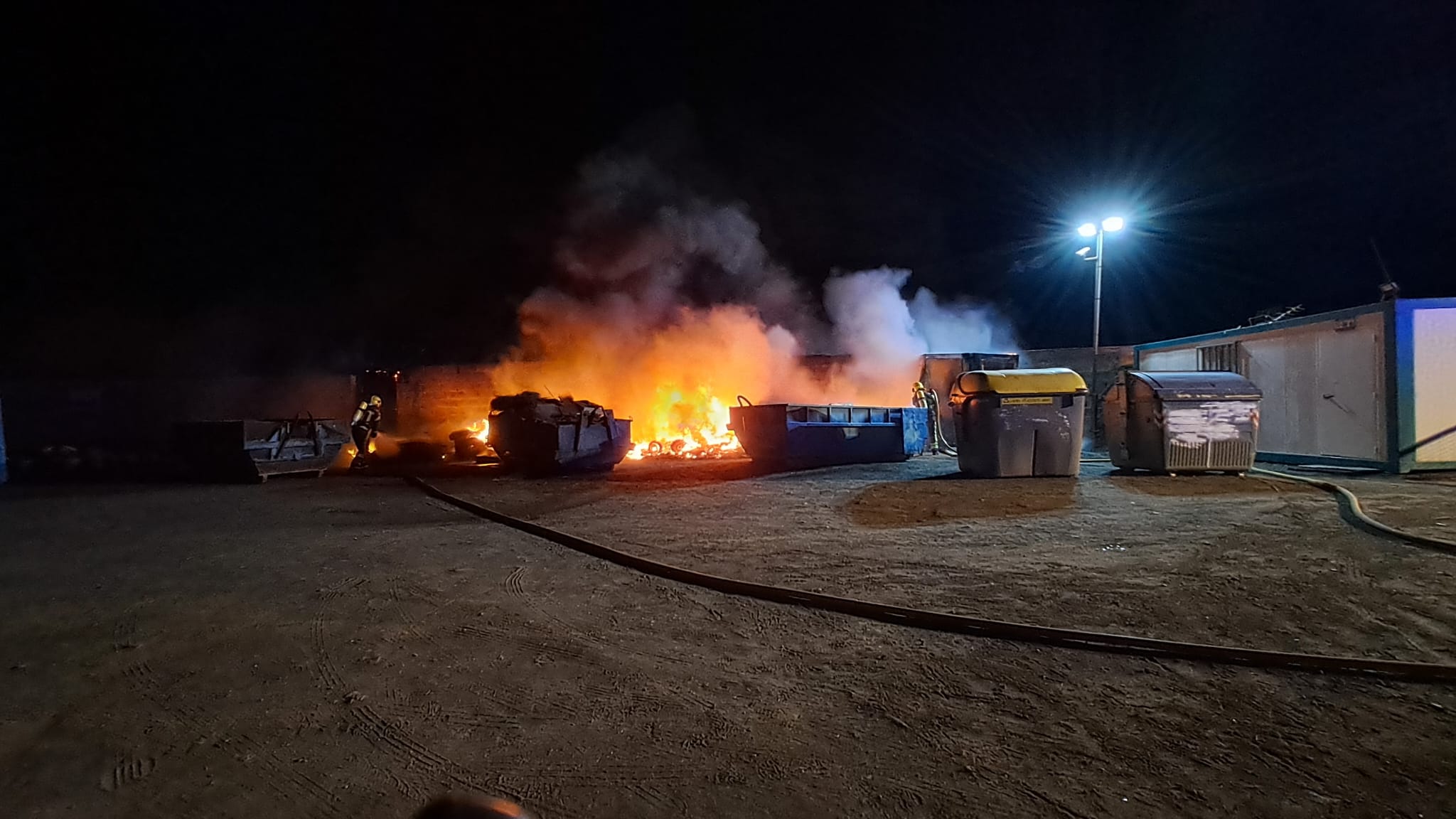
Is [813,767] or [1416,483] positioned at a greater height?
[1416,483]

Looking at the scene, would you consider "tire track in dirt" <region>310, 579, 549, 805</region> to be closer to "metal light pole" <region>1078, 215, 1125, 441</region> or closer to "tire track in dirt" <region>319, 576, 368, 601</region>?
"tire track in dirt" <region>319, 576, 368, 601</region>

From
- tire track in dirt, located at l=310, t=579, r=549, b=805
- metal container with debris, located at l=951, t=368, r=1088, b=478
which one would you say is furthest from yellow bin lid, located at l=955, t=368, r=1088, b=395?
tire track in dirt, located at l=310, t=579, r=549, b=805

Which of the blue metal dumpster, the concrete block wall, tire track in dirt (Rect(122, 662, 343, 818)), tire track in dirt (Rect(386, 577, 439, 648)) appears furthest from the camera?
the concrete block wall

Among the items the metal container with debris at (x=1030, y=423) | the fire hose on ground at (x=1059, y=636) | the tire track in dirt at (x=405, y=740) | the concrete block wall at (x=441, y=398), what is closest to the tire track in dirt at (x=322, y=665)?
the tire track in dirt at (x=405, y=740)

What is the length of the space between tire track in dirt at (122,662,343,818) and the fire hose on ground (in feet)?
9.43

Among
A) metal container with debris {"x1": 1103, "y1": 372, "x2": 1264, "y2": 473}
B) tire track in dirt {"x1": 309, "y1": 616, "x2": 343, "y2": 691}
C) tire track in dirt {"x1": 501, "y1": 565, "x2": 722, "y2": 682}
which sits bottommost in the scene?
tire track in dirt {"x1": 309, "y1": 616, "x2": 343, "y2": 691}

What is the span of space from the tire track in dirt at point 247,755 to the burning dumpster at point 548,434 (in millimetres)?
10534

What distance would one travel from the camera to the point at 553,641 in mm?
4035

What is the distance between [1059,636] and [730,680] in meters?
1.84

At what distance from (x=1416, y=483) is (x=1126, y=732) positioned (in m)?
10.9

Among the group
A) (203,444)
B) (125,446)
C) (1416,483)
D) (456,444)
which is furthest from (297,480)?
(1416,483)

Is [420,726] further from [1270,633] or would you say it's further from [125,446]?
[125,446]

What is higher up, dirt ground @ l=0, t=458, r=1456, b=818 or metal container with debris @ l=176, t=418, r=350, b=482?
metal container with debris @ l=176, t=418, r=350, b=482

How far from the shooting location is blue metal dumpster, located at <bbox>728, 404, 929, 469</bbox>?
47.5ft
